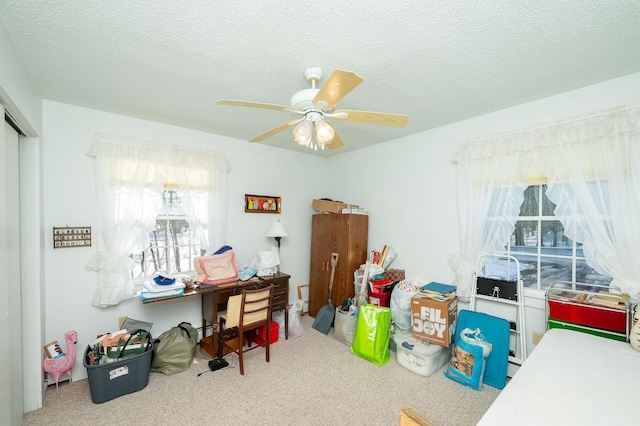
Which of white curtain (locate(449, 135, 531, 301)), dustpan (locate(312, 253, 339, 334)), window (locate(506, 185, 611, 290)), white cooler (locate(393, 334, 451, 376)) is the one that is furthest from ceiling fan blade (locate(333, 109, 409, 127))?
dustpan (locate(312, 253, 339, 334))

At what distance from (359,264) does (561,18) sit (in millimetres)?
3023

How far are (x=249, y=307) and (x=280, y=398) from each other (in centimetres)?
83

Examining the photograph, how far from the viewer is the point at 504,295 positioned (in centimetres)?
255

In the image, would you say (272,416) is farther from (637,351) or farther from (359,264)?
(637,351)

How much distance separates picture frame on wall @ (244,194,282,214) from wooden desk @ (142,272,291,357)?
3.08 feet

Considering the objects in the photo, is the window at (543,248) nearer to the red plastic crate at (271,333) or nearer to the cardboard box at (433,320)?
the cardboard box at (433,320)

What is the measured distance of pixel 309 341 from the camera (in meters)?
3.35

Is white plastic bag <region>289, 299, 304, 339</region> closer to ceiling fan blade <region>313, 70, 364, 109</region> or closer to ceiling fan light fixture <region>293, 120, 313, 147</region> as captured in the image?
ceiling fan light fixture <region>293, 120, 313, 147</region>

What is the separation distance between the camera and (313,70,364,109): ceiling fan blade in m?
1.32

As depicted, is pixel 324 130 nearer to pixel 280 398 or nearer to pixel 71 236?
pixel 280 398

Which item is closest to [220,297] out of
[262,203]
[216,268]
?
[216,268]

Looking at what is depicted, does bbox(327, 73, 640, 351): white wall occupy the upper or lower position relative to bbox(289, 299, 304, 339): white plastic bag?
upper

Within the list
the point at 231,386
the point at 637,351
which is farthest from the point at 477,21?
the point at 231,386

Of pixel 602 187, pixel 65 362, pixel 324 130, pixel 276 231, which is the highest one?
pixel 324 130
